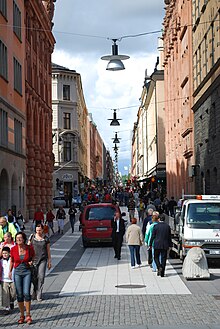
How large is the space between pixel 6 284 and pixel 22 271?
0.72 m

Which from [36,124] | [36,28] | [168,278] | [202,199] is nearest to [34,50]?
[36,28]

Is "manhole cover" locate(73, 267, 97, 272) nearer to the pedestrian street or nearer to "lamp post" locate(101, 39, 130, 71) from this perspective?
the pedestrian street

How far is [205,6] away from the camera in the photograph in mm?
35219

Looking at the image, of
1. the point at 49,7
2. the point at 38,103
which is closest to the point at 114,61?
the point at 38,103

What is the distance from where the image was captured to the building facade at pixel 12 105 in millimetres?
34156

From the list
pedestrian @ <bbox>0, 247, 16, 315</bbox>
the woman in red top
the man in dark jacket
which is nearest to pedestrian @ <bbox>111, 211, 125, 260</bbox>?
the man in dark jacket

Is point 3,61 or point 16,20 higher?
point 16,20

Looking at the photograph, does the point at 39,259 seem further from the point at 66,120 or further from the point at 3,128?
the point at 66,120

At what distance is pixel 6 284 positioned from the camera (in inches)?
462

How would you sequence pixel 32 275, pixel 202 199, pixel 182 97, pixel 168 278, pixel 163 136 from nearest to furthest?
pixel 32 275 → pixel 168 278 → pixel 202 199 → pixel 182 97 → pixel 163 136

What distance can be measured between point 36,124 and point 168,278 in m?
35.5

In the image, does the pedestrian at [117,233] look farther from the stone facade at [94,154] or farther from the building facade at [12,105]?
the stone facade at [94,154]

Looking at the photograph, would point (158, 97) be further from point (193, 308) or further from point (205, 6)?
point (193, 308)

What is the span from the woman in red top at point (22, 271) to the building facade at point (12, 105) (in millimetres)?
21504
